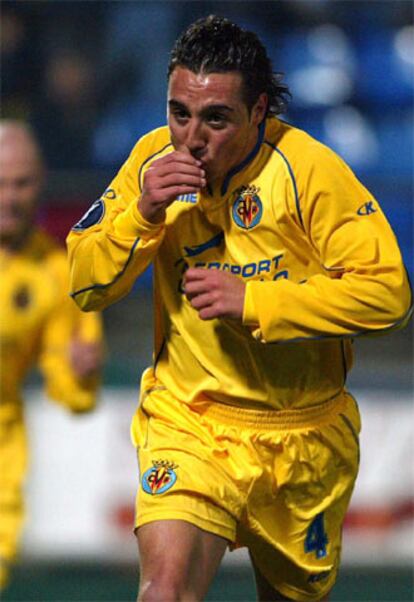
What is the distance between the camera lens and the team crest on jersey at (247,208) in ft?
13.5

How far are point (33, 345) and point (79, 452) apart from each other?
133 cm

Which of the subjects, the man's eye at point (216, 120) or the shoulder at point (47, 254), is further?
the shoulder at point (47, 254)

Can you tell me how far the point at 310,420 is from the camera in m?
4.36

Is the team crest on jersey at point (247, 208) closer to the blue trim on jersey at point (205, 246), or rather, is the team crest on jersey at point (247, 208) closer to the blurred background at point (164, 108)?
the blue trim on jersey at point (205, 246)

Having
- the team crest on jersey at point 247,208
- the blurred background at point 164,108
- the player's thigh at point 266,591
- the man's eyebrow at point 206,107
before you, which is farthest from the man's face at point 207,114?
the blurred background at point 164,108

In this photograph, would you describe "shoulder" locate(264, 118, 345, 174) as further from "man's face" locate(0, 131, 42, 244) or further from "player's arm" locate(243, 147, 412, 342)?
"man's face" locate(0, 131, 42, 244)

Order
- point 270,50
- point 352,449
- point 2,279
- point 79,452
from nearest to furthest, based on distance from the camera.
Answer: point 352,449, point 2,279, point 79,452, point 270,50

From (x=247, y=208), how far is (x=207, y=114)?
1.03ft

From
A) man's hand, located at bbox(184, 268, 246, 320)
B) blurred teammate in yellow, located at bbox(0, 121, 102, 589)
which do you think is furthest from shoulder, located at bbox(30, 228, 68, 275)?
man's hand, located at bbox(184, 268, 246, 320)

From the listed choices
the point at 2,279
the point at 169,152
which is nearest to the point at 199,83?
the point at 169,152

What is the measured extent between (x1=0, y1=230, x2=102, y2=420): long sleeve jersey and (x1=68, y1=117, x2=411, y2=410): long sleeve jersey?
193cm

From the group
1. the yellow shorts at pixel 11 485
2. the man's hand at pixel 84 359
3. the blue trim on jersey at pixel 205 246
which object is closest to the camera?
the blue trim on jersey at pixel 205 246

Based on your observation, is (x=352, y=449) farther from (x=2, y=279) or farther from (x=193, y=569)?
(x=2, y=279)

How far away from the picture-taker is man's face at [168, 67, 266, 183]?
3945 millimetres
